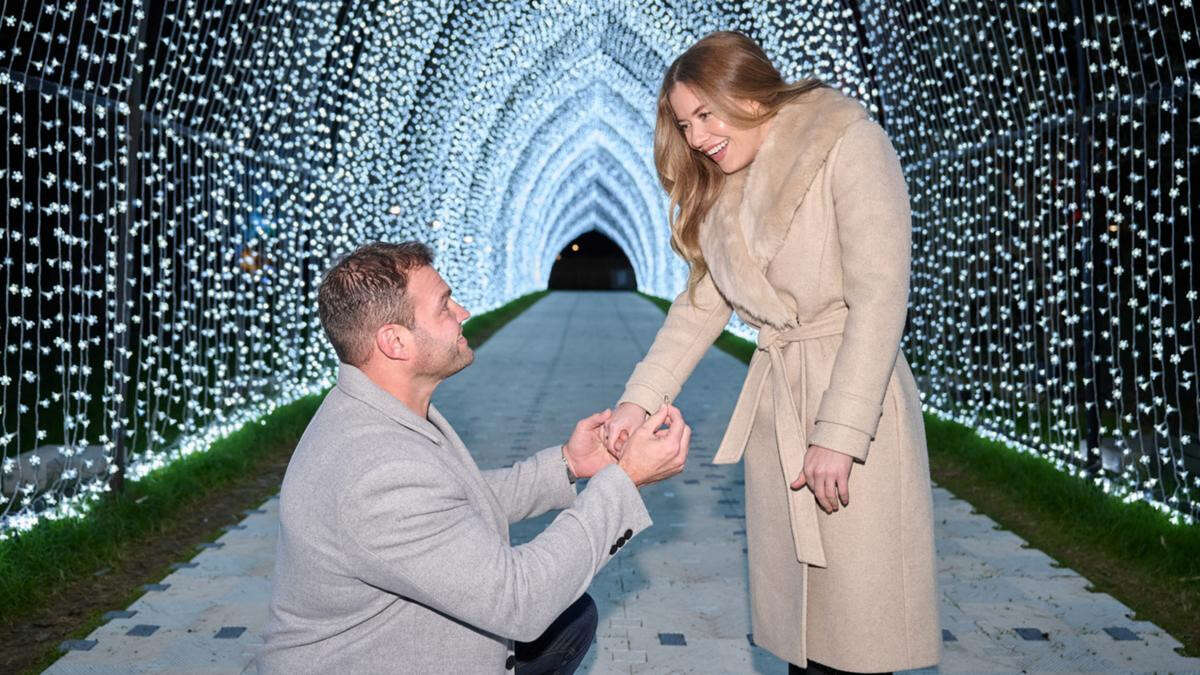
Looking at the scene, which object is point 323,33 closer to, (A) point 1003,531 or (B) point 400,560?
(A) point 1003,531

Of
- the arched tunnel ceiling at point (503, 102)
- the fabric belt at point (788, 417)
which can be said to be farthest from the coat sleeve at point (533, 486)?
the arched tunnel ceiling at point (503, 102)

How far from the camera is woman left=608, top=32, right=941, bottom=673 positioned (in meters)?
2.35

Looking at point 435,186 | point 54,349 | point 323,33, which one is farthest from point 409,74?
point 54,349

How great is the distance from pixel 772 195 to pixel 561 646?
1.05 m

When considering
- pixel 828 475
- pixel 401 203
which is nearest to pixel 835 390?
pixel 828 475

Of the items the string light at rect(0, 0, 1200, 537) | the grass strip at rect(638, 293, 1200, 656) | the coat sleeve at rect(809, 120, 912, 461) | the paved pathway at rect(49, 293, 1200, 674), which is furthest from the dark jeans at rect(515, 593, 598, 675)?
the string light at rect(0, 0, 1200, 537)

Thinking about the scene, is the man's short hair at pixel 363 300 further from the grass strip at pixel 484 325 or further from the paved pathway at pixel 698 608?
the grass strip at pixel 484 325

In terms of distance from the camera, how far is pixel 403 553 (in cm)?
191

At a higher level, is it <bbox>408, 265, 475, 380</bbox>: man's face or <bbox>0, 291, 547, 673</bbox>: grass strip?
<bbox>408, 265, 475, 380</bbox>: man's face

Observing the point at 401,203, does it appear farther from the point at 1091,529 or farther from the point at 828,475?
the point at 828,475

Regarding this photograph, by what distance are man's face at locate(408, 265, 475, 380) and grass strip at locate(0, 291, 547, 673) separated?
2522 millimetres

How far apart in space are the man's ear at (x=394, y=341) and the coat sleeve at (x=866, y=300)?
801mm

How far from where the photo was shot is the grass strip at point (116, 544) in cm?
450

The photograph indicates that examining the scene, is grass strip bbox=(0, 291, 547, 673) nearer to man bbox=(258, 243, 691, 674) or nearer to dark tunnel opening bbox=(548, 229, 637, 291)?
man bbox=(258, 243, 691, 674)
